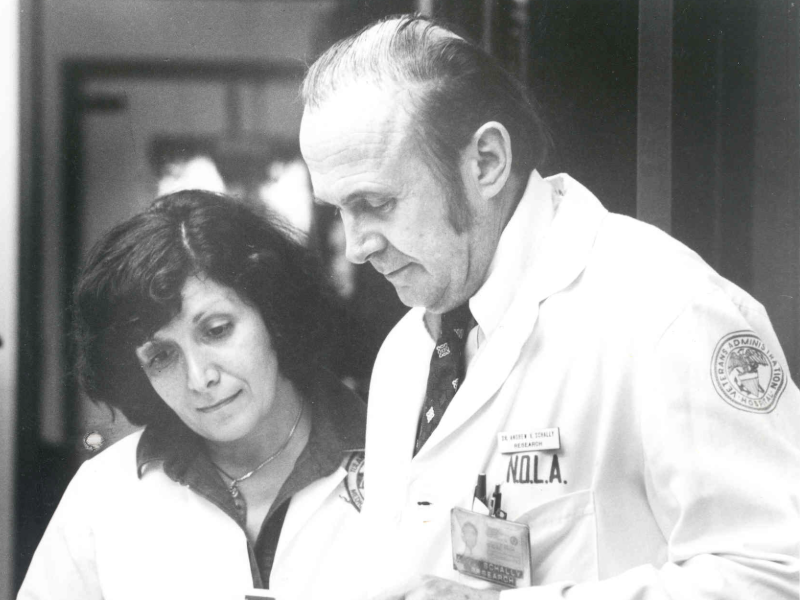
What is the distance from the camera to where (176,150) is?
203 cm

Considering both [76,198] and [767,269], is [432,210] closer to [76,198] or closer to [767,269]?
[767,269]

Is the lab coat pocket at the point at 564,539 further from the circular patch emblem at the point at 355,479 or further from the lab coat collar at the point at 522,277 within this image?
the circular patch emblem at the point at 355,479

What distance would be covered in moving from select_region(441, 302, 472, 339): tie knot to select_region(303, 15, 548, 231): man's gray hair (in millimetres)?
190

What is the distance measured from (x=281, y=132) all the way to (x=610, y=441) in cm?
105

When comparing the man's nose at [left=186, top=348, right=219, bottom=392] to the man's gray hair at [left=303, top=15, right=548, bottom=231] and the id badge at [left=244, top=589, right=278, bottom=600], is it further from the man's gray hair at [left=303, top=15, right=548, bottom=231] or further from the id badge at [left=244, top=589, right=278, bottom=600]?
the man's gray hair at [left=303, top=15, right=548, bottom=231]

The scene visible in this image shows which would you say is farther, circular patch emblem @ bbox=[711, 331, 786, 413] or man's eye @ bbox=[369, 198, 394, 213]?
man's eye @ bbox=[369, 198, 394, 213]

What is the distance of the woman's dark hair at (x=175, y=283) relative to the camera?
1.97 metres

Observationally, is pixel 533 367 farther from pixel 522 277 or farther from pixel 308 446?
pixel 308 446

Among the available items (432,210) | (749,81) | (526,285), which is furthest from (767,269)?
(432,210)

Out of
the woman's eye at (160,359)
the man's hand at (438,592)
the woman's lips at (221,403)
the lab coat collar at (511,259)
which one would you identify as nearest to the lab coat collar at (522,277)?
the lab coat collar at (511,259)

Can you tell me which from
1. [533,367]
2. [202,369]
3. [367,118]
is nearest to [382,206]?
[367,118]

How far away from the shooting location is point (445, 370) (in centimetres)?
183

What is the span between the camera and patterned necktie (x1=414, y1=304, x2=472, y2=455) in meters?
1.80

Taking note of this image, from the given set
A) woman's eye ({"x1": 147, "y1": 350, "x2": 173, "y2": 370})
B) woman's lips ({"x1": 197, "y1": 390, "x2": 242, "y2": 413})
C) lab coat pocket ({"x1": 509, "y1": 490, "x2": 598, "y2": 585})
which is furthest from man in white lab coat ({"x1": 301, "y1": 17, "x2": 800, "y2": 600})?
woman's eye ({"x1": 147, "y1": 350, "x2": 173, "y2": 370})
